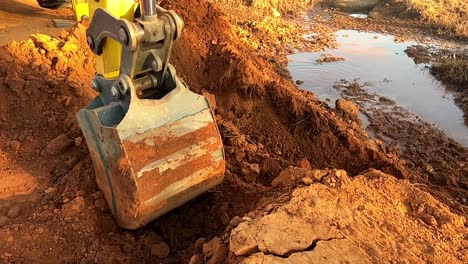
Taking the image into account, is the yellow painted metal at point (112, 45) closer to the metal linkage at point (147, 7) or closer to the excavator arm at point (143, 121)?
the excavator arm at point (143, 121)

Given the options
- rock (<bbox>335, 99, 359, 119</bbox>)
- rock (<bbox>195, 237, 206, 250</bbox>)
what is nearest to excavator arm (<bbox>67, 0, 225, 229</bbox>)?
rock (<bbox>195, 237, 206, 250</bbox>)

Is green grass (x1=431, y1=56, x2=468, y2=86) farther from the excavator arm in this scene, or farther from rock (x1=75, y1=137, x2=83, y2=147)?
rock (x1=75, y1=137, x2=83, y2=147)

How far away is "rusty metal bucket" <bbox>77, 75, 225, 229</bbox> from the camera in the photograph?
296 cm

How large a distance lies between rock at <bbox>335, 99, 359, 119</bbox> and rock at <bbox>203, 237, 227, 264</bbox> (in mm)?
4913

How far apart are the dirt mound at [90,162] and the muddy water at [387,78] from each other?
1.53 meters

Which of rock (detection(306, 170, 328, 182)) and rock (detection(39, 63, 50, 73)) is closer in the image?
rock (detection(306, 170, 328, 182))

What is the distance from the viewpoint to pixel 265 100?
20.4 ft

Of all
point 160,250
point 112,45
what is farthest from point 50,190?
point 112,45

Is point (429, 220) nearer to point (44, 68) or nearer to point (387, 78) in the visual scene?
point (44, 68)

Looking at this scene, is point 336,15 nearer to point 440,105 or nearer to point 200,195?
point 440,105

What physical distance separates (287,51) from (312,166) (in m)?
5.12

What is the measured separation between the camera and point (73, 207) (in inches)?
131

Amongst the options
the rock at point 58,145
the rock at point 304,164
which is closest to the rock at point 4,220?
the rock at point 58,145

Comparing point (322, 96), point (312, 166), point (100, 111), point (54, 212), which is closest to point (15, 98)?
point (54, 212)
